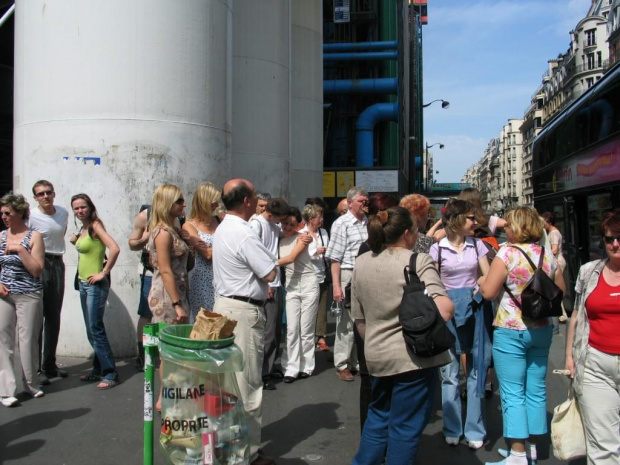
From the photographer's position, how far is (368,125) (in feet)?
90.6

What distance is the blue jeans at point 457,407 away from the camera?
4.45m

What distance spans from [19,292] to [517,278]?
4360 mm

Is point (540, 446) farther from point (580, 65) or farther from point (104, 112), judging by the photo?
point (580, 65)

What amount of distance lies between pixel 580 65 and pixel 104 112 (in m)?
92.9

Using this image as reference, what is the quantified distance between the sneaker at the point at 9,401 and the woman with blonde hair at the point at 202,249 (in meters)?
1.77

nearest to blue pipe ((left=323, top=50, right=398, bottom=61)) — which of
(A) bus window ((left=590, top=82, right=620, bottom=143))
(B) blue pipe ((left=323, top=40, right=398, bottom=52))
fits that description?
(B) blue pipe ((left=323, top=40, right=398, bottom=52))

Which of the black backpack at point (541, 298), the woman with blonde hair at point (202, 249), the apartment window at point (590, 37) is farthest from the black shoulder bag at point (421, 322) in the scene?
the apartment window at point (590, 37)

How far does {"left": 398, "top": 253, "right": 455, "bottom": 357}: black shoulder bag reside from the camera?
3109 millimetres

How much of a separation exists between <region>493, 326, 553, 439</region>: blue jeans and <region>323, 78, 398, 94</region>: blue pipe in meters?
24.8

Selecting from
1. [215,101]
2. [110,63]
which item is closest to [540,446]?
[215,101]

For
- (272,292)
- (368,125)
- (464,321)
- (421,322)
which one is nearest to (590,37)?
(368,125)

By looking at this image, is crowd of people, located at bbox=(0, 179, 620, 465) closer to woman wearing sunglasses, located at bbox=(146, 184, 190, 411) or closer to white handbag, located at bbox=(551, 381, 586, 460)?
woman wearing sunglasses, located at bbox=(146, 184, 190, 411)

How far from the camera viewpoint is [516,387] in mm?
3975

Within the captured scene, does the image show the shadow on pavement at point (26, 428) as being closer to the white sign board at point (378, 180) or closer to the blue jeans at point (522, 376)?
the blue jeans at point (522, 376)
